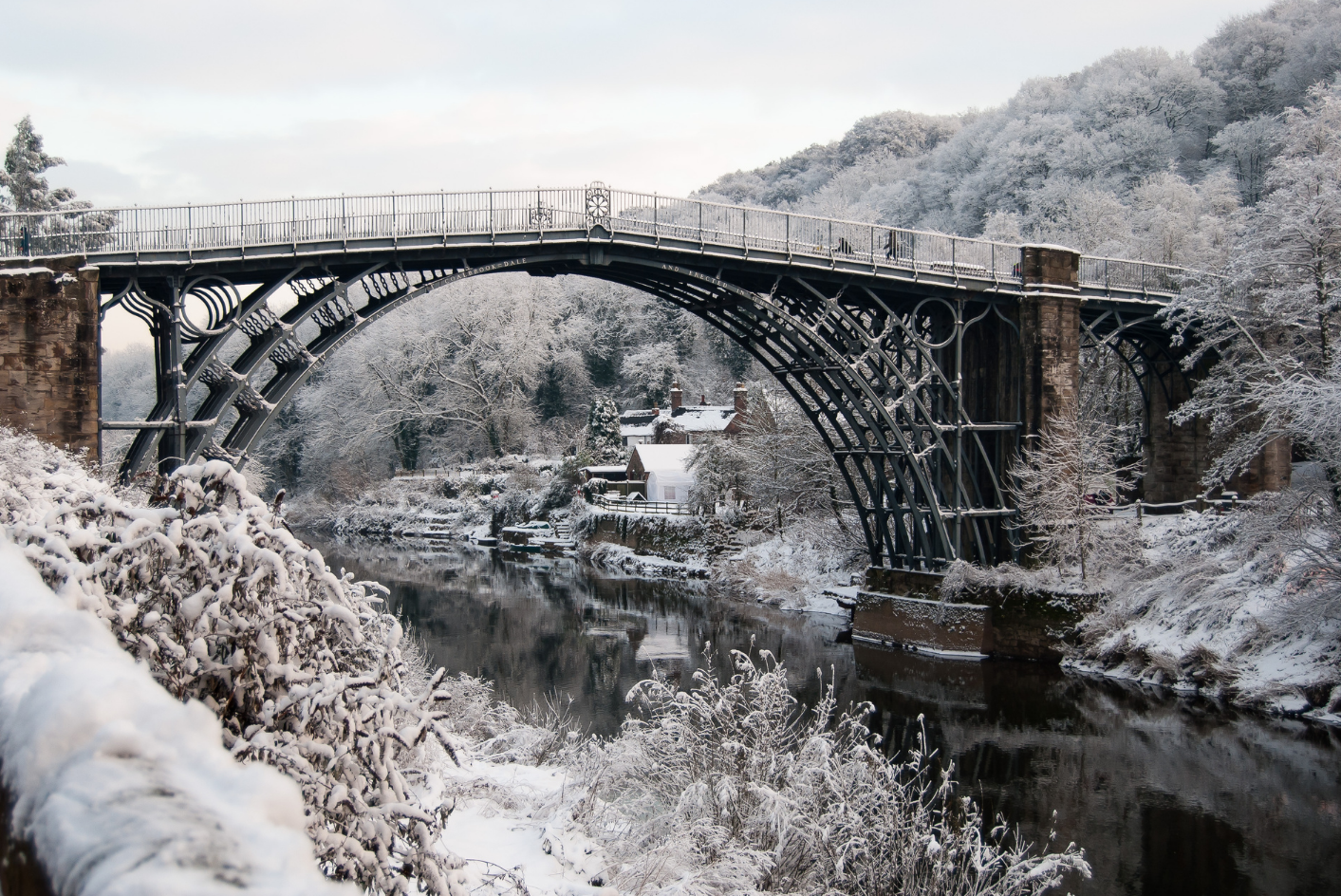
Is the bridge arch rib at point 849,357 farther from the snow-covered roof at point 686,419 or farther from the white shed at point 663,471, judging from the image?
the snow-covered roof at point 686,419

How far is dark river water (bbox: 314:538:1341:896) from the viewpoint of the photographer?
42.3 feet

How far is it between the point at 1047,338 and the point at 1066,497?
415 cm

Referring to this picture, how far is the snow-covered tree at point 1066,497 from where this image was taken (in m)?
24.3

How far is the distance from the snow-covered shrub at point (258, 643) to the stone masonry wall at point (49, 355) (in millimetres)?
14177

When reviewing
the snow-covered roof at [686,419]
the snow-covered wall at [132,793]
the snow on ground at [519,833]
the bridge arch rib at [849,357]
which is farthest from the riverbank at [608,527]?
the snow-covered wall at [132,793]

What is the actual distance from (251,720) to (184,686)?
0.31 metres

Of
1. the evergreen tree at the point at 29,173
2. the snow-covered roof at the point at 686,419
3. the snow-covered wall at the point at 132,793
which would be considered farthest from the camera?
the snow-covered roof at the point at 686,419

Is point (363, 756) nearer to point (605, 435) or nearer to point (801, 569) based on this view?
point (801, 569)

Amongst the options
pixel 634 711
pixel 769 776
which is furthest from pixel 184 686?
pixel 634 711

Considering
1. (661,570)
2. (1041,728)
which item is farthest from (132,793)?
(661,570)

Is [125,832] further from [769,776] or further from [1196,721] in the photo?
[1196,721]

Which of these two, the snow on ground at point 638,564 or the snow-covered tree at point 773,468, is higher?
the snow-covered tree at point 773,468

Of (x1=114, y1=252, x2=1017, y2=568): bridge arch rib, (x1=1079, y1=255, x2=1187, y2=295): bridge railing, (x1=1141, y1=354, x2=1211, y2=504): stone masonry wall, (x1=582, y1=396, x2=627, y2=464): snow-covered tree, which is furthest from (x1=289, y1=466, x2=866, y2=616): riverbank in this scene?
(x1=1141, y1=354, x2=1211, y2=504): stone masonry wall

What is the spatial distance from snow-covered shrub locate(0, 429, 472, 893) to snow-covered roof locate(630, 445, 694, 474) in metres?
40.4
